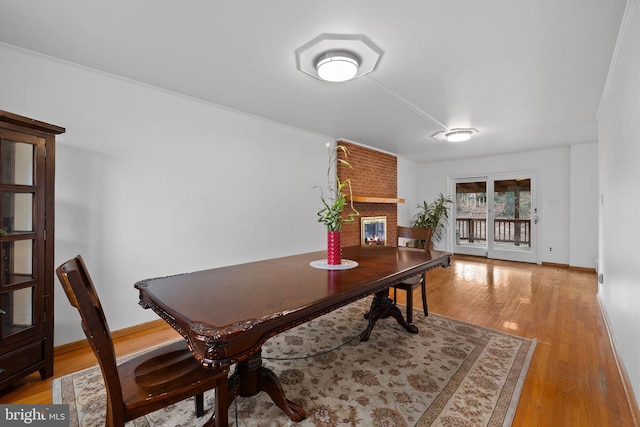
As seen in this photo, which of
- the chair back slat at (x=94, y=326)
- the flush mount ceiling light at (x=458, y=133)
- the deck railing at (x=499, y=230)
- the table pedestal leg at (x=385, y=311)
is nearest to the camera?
the chair back slat at (x=94, y=326)

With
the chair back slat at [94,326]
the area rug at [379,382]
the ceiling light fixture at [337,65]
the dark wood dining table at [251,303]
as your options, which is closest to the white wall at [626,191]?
the area rug at [379,382]

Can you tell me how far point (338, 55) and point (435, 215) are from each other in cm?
527

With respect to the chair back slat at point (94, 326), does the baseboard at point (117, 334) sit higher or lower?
lower

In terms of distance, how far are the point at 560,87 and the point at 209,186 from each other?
3.70m

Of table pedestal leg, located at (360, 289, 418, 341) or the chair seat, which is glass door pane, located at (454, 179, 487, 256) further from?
the chair seat

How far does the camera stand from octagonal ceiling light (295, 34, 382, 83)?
1869 mm

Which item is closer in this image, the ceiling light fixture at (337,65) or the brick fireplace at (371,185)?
the ceiling light fixture at (337,65)

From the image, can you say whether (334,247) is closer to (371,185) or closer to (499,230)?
(371,185)

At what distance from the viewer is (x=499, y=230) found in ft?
20.3

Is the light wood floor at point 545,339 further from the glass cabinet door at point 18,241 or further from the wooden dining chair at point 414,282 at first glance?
the glass cabinet door at point 18,241

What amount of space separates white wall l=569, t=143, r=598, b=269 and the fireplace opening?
339 cm

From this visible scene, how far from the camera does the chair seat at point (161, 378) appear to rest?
1049 mm

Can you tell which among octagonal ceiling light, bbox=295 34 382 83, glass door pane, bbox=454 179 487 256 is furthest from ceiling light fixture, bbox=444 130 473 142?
glass door pane, bbox=454 179 487 256

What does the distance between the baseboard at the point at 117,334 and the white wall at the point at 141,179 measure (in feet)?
0.17
